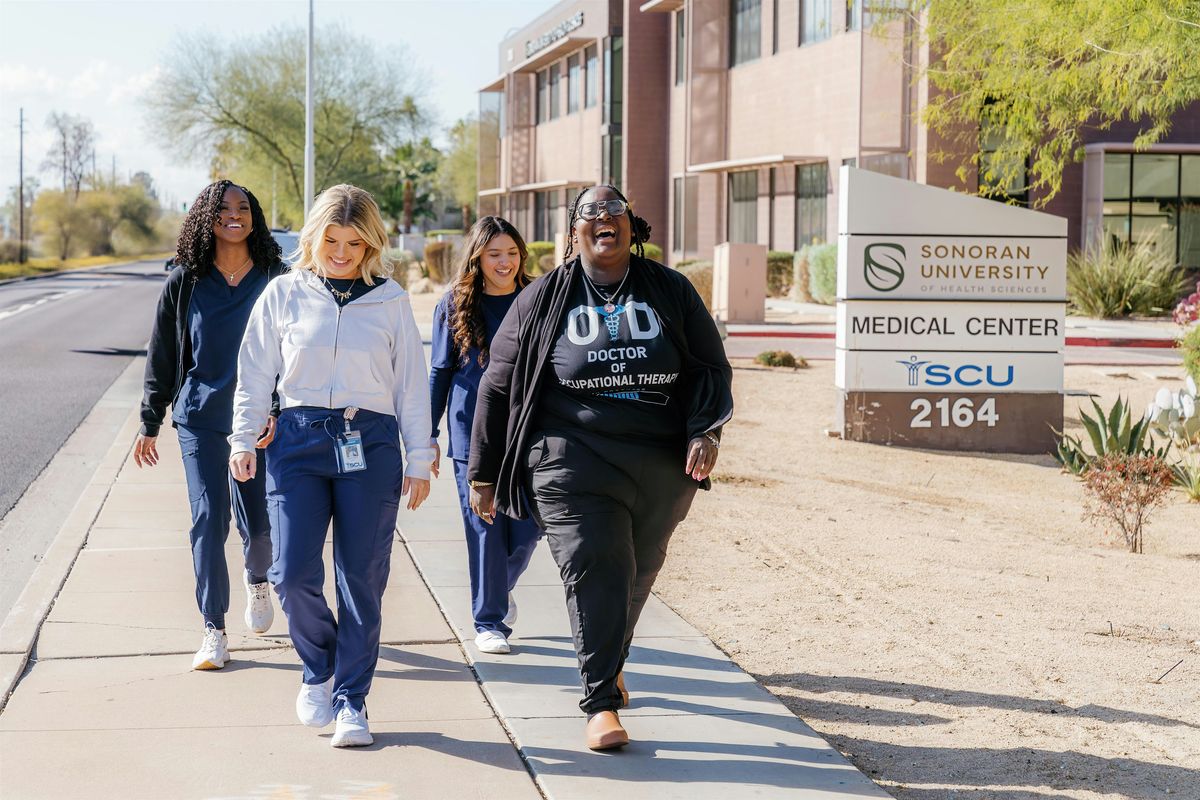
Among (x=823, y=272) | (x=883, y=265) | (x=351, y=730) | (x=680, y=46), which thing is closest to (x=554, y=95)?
(x=680, y=46)

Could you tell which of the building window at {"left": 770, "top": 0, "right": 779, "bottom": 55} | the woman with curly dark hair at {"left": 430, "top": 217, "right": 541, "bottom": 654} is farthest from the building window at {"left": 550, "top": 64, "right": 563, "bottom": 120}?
the woman with curly dark hair at {"left": 430, "top": 217, "right": 541, "bottom": 654}

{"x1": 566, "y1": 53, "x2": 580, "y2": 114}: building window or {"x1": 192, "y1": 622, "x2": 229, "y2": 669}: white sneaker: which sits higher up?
{"x1": 566, "y1": 53, "x2": 580, "y2": 114}: building window

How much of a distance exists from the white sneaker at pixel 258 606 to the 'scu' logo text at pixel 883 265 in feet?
25.3

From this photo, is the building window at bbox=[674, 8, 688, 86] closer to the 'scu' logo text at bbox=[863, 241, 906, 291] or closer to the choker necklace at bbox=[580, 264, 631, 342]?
the 'scu' logo text at bbox=[863, 241, 906, 291]

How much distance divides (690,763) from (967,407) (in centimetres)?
885

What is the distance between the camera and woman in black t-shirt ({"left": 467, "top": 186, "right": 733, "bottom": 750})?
4.75 meters

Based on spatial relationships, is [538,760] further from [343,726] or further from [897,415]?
[897,415]

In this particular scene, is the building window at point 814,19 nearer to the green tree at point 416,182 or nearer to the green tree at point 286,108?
the green tree at point 286,108

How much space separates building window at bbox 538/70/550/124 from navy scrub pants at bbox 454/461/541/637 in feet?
165

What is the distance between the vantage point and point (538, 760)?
4.73 m

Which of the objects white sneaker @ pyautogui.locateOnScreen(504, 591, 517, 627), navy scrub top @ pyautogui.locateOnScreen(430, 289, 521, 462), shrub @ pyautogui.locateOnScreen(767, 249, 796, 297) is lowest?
white sneaker @ pyautogui.locateOnScreen(504, 591, 517, 627)

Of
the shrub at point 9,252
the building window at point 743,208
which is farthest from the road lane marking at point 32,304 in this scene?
the shrub at point 9,252

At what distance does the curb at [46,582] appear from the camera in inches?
229

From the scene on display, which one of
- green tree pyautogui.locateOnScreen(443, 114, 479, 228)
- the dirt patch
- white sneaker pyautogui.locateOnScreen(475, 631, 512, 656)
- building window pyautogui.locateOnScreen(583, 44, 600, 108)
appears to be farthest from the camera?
green tree pyautogui.locateOnScreen(443, 114, 479, 228)
